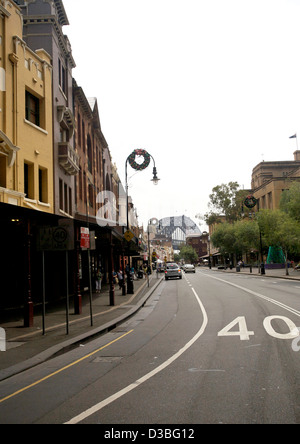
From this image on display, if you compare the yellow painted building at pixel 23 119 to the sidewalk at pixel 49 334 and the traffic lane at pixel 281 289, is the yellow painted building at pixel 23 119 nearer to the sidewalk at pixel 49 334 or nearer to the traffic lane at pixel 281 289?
the sidewalk at pixel 49 334

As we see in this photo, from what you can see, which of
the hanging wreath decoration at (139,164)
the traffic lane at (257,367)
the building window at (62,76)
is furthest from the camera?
the hanging wreath decoration at (139,164)

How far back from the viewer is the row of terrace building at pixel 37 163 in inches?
551

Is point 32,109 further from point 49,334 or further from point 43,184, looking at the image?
point 49,334

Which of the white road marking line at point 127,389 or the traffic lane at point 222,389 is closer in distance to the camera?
the traffic lane at point 222,389

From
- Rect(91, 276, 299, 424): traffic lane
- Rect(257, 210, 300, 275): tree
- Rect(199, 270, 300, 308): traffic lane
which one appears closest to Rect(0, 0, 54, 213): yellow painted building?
Rect(91, 276, 299, 424): traffic lane

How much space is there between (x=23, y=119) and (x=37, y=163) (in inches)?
87.2

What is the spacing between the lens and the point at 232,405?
17.1 ft

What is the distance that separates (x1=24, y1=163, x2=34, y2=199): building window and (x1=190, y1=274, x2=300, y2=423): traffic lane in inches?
411

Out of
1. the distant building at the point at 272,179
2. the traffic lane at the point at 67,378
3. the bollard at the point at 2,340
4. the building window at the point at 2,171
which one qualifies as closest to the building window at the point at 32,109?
the building window at the point at 2,171

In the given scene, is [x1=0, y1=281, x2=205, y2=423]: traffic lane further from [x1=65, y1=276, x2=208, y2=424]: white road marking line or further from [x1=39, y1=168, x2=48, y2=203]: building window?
[x1=39, y1=168, x2=48, y2=203]: building window

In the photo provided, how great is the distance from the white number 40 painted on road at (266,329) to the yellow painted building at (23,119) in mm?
9989

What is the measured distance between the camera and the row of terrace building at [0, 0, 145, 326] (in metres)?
14.0
